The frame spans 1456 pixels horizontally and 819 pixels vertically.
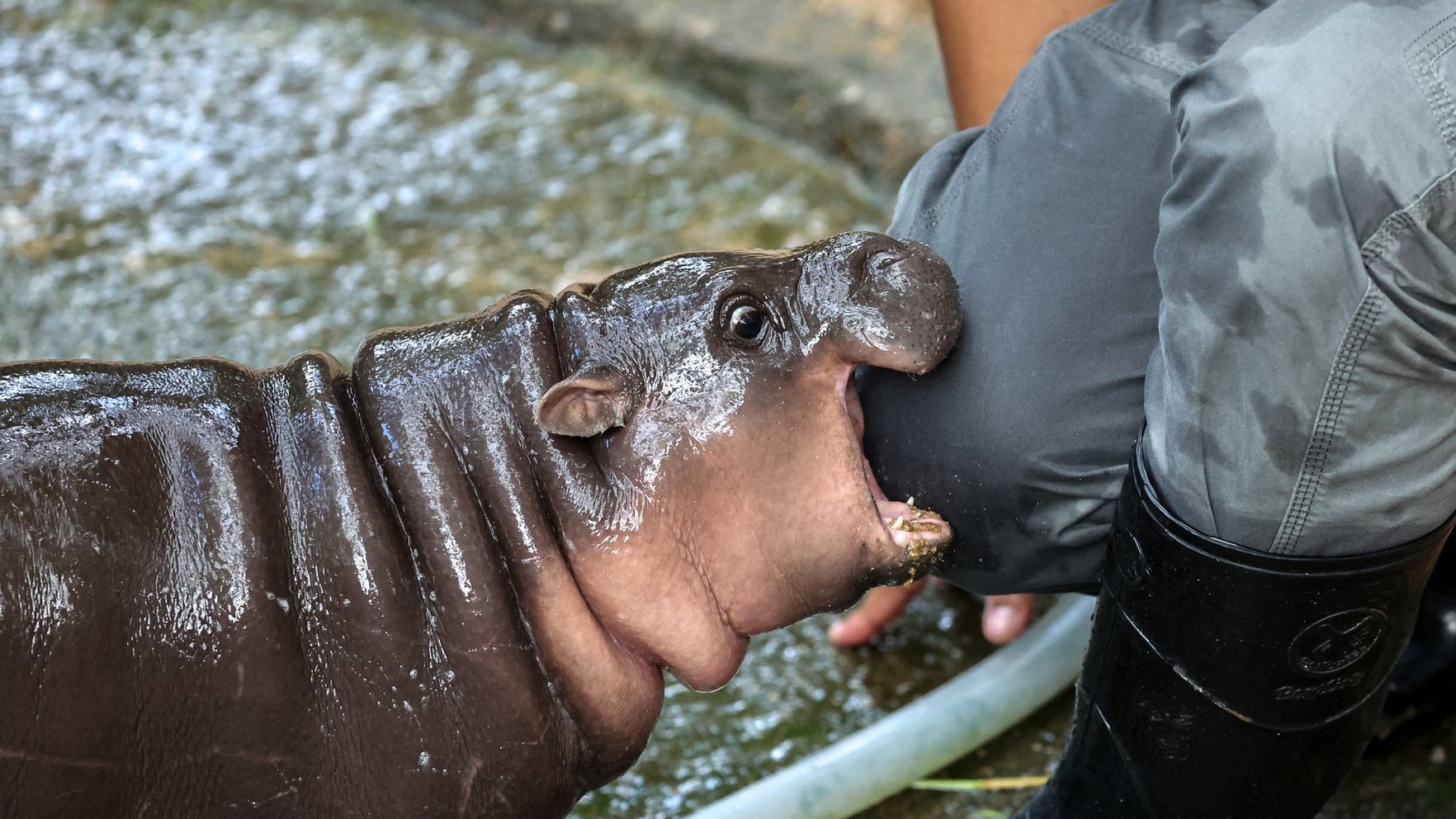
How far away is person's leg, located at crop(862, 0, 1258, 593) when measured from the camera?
1964 millimetres

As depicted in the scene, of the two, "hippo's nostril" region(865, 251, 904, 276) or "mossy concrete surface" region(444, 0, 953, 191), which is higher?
"hippo's nostril" region(865, 251, 904, 276)

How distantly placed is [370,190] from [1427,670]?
9.76ft

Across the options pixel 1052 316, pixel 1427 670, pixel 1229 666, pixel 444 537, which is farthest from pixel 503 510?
Result: pixel 1427 670

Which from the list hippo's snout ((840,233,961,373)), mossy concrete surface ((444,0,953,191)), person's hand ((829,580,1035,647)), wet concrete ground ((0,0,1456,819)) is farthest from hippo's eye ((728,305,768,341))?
mossy concrete surface ((444,0,953,191))

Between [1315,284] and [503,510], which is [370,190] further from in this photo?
[1315,284]

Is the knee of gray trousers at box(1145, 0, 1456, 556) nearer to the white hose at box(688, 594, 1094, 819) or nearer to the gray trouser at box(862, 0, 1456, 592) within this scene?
the gray trouser at box(862, 0, 1456, 592)

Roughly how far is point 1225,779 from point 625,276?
104cm

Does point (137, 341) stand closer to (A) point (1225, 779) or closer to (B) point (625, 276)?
(B) point (625, 276)

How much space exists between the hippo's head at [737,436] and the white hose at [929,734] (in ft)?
0.98

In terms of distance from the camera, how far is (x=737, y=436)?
6.50 feet

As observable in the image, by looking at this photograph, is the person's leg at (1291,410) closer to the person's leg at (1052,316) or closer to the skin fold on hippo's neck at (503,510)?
the person's leg at (1052,316)

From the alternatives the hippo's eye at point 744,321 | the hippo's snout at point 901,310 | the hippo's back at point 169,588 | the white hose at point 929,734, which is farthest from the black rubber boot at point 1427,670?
the hippo's back at point 169,588

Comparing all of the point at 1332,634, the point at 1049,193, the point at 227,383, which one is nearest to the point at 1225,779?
the point at 1332,634

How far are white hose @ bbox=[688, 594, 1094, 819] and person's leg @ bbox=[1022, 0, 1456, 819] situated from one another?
424 mm
